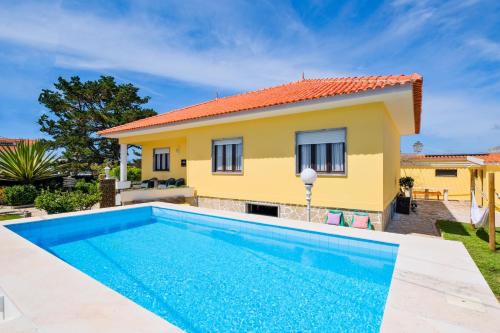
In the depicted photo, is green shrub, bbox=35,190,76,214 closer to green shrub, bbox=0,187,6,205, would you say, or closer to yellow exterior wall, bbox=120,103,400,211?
yellow exterior wall, bbox=120,103,400,211

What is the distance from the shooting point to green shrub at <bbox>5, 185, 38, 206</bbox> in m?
14.1

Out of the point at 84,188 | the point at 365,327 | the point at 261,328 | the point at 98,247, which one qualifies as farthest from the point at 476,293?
the point at 84,188

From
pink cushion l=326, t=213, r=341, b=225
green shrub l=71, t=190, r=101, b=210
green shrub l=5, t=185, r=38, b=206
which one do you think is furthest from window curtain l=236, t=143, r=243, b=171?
green shrub l=5, t=185, r=38, b=206

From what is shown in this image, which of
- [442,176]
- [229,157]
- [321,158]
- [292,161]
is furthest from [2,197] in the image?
[442,176]

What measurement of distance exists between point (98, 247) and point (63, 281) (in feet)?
12.2

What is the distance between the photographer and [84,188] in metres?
17.4

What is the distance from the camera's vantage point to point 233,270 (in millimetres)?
5625

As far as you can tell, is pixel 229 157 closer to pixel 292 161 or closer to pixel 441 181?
pixel 292 161

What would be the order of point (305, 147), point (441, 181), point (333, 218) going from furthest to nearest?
point (441, 181), point (305, 147), point (333, 218)

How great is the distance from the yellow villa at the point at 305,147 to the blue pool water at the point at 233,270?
266cm

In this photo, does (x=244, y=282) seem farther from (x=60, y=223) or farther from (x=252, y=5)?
(x=252, y=5)

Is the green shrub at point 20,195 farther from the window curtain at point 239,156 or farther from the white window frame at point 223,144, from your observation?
the window curtain at point 239,156

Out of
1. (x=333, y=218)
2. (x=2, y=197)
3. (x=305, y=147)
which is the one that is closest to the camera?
(x=333, y=218)

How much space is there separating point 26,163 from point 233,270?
52.5ft
